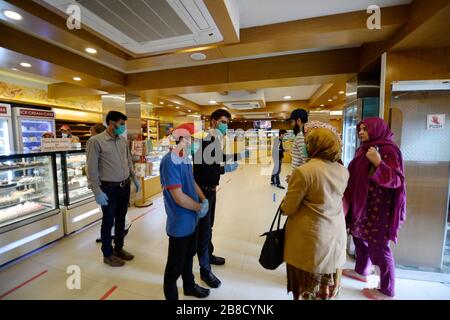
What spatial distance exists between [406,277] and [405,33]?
2.40 m

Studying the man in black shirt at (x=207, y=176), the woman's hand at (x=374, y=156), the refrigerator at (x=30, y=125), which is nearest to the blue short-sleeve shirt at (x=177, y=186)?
the man in black shirt at (x=207, y=176)

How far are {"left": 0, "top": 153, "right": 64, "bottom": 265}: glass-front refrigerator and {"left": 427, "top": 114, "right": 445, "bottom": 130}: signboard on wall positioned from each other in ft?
15.1

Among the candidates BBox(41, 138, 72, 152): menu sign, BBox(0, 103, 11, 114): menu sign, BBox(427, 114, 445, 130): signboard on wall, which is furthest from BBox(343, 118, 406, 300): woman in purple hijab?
BBox(0, 103, 11, 114): menu sign

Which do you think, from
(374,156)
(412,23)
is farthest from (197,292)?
(412,23)

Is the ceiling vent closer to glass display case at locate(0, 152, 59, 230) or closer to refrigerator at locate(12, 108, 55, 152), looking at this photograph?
glass display case at locate(0, 152, 59, 230)

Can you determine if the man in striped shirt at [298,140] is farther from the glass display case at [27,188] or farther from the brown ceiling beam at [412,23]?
the glass display case at [27,188]

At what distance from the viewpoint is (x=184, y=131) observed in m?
1.55

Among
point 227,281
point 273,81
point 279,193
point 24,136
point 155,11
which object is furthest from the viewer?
point 279,193

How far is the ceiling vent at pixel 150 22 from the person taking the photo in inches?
58.3

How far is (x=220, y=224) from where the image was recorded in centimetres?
336

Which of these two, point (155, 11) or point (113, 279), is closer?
point (155, 11)

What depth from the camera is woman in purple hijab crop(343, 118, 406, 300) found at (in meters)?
1.68

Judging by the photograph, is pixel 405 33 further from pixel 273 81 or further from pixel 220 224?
pixel 220 224
